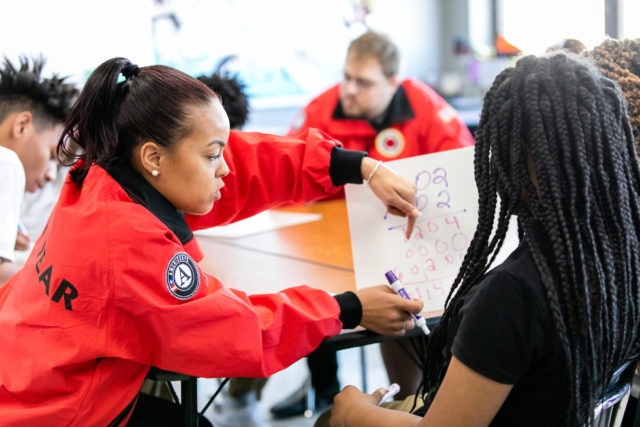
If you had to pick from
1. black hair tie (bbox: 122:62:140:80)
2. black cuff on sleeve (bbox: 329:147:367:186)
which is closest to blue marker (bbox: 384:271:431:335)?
black cuff on sleeve (bbox: 329:147:367:186)

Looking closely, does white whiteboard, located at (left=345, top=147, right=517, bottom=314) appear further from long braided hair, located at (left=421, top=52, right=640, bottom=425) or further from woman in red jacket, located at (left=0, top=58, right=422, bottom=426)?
long braided hair, located at (left=421, top=52, right=640, bottom=425)

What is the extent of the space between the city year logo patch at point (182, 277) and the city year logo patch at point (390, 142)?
179cm

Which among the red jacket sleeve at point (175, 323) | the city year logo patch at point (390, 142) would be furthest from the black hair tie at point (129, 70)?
the city year logo patch at point (390, 142)

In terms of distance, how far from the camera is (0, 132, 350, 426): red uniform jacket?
1.01 m

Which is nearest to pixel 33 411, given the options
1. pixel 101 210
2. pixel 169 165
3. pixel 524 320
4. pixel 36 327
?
pixel 36 327

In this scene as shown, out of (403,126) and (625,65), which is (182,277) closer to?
(625,65)

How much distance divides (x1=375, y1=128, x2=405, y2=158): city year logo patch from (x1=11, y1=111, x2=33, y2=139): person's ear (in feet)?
4.54

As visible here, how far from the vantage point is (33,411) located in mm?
1018

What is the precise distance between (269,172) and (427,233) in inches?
14.9

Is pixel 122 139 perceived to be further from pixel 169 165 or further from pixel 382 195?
pixel 382 195

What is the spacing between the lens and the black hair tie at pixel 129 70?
1.15 meters

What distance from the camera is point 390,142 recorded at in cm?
279

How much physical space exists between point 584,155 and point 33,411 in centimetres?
87

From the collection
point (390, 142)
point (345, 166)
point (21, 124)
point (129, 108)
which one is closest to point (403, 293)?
point (345, 166)
